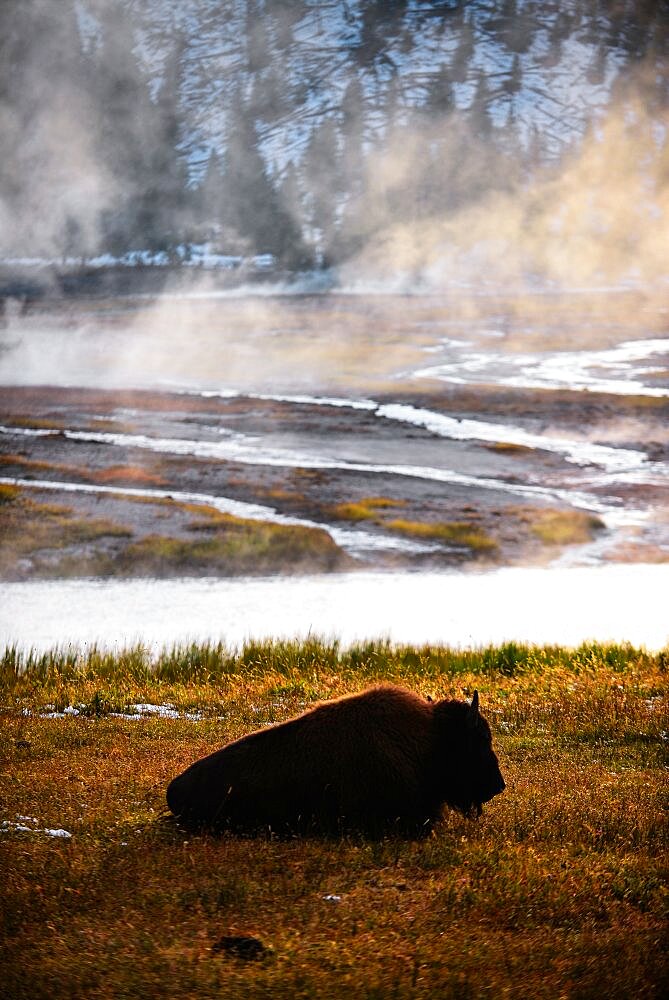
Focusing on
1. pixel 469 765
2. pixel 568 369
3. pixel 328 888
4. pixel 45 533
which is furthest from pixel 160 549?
pixel 568 369

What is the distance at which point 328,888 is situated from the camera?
6.42 m

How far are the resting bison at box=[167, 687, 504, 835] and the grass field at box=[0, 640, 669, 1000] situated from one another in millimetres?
214

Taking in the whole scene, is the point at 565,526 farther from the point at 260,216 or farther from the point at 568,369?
the point at 260,216

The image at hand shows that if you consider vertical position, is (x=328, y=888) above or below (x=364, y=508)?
above

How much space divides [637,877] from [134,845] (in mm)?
3148

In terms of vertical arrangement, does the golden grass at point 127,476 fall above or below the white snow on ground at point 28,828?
below

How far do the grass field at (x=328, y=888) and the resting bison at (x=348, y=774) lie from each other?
0.70 feet

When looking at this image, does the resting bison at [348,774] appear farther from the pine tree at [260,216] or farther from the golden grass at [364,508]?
the pine tree at [260,216]

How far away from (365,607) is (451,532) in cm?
1017

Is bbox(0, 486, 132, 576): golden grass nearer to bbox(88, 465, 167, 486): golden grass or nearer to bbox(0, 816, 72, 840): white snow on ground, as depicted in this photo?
bbox(88, 465, 167, 486): golden grass

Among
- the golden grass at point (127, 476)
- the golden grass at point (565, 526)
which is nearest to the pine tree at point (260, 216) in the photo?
the golden grass at point (127, 476)

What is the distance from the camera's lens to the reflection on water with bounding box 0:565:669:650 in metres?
29.2

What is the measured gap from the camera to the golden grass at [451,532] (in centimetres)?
4303

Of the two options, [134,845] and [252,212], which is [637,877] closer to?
[134,845]
